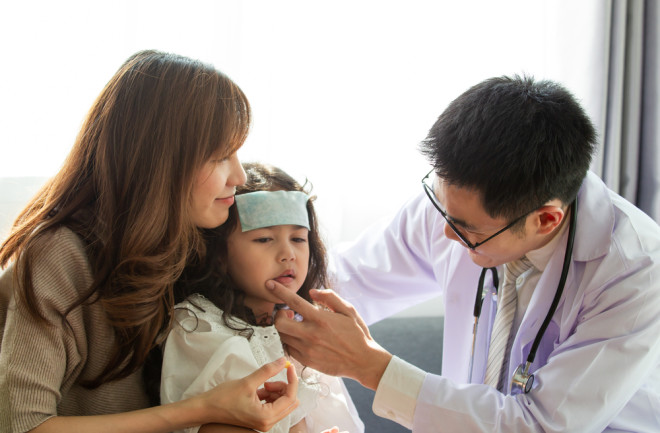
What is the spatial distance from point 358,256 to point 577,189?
0.78m

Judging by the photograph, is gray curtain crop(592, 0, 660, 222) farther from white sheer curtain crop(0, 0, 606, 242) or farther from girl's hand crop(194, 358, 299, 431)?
girl's hand crop(194, 358, 299, 431)

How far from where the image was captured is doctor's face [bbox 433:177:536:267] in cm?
130

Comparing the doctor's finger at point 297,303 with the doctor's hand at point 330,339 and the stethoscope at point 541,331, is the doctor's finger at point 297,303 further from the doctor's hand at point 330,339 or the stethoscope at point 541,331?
the stethoscope at point 541,331

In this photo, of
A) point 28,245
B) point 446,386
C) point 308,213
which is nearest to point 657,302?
point 446,386

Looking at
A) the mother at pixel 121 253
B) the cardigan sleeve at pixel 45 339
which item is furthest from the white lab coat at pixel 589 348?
the cardigan sleeve at pixel 45 339

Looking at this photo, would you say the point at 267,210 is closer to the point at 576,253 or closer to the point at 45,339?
the point at 45,339

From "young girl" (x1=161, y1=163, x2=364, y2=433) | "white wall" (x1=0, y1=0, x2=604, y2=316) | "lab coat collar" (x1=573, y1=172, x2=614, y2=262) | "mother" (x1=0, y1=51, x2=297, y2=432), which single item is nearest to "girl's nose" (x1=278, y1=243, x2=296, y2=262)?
"young girl" (x1=161, y1=163, x2=364, y2=433)

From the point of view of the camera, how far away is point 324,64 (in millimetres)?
2041

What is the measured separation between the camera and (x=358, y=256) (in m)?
1.92

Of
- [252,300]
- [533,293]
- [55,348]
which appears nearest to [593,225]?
[533,293]

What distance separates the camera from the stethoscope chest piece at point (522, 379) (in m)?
1.34

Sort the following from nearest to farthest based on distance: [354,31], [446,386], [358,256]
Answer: [446,386] < [358,256] < [354,31]

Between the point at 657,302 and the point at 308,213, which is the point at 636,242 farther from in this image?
the point at 308,213

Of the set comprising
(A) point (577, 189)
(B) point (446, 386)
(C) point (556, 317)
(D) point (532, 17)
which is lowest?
(B) point (446, 386)
